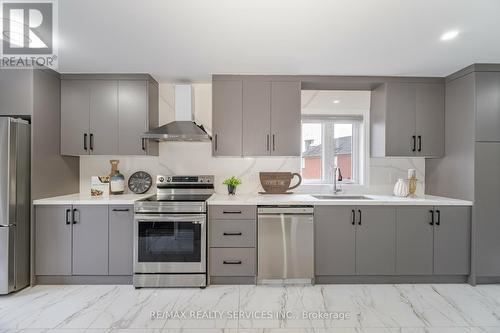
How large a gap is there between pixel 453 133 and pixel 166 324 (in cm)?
351

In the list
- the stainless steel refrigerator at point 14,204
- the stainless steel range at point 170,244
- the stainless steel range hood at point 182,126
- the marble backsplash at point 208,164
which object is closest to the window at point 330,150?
the marble backsplash at point 208,164

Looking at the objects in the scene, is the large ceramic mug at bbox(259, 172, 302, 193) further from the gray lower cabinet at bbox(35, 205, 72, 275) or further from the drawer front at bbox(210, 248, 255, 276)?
the gray lower cabinet at bbox(35, 205, 72, 275)

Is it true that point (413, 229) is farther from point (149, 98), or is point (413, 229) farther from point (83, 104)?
point (83, 104)

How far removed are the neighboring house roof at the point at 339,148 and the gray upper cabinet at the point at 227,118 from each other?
1.03 meters

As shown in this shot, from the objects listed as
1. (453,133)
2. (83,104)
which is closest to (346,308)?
(453,133)

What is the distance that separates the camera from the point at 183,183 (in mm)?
3268

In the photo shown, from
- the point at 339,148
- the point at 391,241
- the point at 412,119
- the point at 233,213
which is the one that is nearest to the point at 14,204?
the point at 233,213

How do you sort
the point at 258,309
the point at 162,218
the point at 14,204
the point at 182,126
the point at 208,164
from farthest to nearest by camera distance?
the point at 208,164, the point at 182,126, the point at 162,218, the point at 14,204, the point at 258,309

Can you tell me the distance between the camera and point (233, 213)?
2.73 metres

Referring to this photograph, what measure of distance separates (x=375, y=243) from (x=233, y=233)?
1499 millimetres

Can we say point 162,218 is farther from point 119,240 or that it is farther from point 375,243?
point 375,243

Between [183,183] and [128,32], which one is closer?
[128,32]

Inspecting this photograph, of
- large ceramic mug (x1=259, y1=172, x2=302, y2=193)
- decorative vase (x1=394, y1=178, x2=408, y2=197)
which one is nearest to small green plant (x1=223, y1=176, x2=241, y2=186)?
large ceramic mug (x1=259, y1=172, x2=302, y2=193)

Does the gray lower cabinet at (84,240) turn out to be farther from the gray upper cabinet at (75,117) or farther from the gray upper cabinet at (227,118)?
the gray upper cabinet at (227,118)
